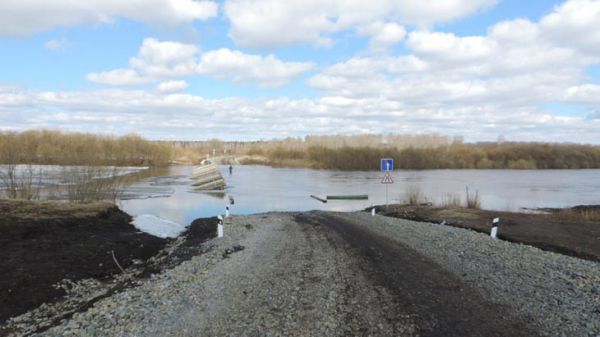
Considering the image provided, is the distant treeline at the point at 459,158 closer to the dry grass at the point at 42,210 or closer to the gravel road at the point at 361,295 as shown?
the dry grass at the point at 42,210

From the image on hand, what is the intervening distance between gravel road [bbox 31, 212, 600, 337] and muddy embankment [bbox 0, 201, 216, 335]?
1089 mm

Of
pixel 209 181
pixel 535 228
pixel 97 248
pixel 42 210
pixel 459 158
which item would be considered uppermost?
pixel 459 158

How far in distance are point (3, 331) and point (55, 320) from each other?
0.72 meters

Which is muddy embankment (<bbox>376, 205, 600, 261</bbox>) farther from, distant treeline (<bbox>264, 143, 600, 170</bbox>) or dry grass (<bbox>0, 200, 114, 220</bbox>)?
distant treeline (<bbox>264, 143, 600, 170</bbox>)

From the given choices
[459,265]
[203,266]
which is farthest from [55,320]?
[459,265]

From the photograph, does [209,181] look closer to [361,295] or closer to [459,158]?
[361,295]

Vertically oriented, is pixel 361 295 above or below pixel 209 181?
above

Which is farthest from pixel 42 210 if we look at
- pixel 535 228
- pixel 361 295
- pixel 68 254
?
pixel 535 228

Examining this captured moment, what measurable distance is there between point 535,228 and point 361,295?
1158 cm

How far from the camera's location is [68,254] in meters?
11.1

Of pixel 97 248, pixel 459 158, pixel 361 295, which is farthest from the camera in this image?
pixel 459 158

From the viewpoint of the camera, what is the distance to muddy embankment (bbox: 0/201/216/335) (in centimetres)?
798

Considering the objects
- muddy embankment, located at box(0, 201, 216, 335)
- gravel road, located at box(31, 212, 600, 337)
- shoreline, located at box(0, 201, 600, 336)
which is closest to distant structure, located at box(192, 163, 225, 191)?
shoreline, located at box(0, 201, 600, 336)

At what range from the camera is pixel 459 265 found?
9.12 m
